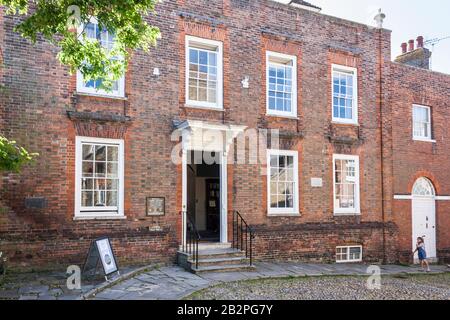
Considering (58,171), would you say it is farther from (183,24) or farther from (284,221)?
(284,221)

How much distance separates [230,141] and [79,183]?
168 inches

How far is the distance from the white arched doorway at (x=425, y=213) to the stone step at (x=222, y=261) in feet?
26.2

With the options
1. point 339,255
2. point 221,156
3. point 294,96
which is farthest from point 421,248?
point 221,156

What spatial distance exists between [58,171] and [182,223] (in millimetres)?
3463

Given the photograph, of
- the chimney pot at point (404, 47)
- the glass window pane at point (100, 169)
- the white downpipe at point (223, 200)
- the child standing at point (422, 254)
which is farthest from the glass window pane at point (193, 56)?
the chimney pot at point (404, 47)

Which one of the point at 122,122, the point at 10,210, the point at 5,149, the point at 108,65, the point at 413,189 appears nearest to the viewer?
the point at 5,149

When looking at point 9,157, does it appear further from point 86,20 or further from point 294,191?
point 294,191

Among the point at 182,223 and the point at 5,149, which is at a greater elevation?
the point at 5,149

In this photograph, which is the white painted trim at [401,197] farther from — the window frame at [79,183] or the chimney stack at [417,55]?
the window frame at [79,183]

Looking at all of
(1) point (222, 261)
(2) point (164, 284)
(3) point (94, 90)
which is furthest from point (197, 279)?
(3) point (94, 90)

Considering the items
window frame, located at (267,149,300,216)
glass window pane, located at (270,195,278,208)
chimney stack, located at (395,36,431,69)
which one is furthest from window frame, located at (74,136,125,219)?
chimney stack, located at (395,36,431,69)

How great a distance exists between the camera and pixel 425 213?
16406 millimetres

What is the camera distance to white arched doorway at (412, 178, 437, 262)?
16.1m

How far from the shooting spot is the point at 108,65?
26.4 feet
